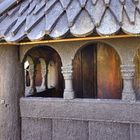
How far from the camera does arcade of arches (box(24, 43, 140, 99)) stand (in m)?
3.10

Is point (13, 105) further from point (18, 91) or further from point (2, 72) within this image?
point (2, 72)

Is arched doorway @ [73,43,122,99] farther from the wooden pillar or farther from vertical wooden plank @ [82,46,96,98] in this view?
the wooden pillar

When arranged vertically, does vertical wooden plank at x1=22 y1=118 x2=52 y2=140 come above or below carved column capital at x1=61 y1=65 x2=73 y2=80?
below

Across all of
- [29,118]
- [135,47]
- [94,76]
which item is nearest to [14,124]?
[29,118]

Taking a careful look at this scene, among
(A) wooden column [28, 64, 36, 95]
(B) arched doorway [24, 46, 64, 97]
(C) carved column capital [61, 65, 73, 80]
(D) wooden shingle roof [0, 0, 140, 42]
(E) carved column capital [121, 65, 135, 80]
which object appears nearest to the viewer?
(D) wooden shingle roof [0, 0, 140, 42]

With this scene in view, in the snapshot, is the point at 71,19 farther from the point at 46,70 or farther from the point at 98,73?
the point at 46,70

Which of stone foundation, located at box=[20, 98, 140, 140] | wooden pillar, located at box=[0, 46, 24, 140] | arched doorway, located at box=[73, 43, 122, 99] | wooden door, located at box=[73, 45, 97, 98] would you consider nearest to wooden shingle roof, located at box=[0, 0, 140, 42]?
wooden pillar, located at box=[0, 46, 24, 140]

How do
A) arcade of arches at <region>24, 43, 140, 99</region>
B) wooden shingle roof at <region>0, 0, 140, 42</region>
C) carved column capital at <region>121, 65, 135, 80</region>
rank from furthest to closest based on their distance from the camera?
arcade of arches at <region>24, 43, 140, 99</region> → carved column capital at <region>121, 65, 135, 80</region> → wooden shingle roof at <region>0, 0, 140, 42</region>

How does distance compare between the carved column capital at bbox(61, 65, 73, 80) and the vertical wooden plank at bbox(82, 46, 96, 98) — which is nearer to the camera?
the carved column capital at bbox(61, 65, 73, 80)

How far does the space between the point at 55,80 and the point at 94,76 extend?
761 mm

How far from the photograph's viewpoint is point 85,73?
135 inches

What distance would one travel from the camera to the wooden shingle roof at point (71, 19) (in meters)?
2.25

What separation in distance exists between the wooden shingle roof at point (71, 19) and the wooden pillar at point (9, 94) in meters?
0.39

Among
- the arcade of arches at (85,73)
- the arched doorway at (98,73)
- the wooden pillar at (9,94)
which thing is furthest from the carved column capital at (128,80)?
the wooden pillar at (9,94)
